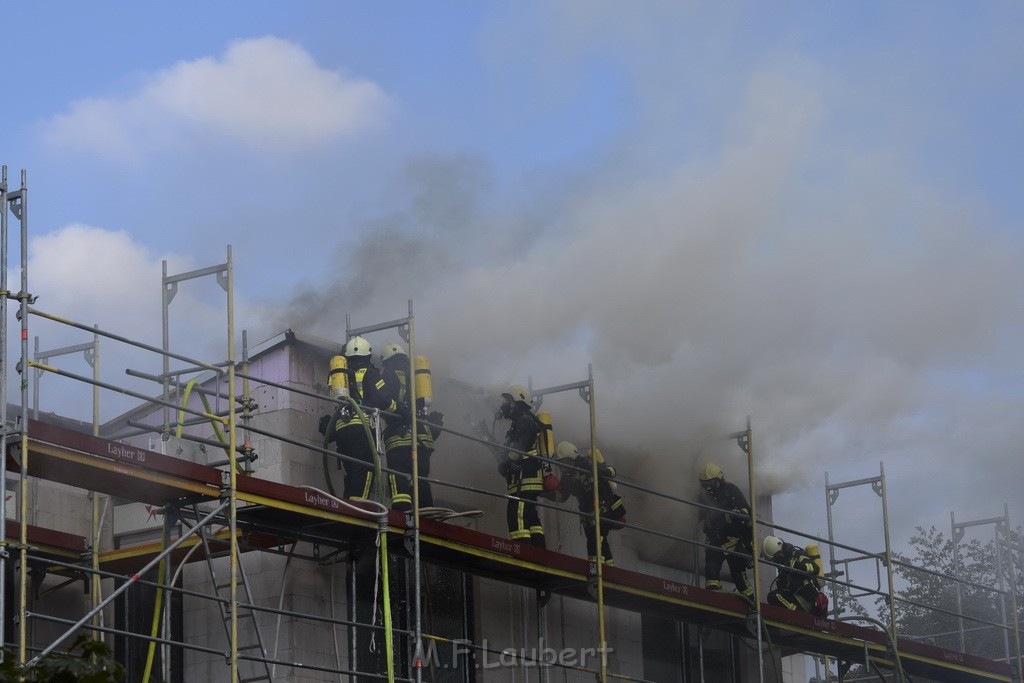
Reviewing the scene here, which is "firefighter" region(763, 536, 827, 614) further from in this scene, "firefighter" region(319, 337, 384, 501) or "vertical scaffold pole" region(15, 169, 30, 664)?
"vertical scaffold pole" region(15, 169, 30, 664)

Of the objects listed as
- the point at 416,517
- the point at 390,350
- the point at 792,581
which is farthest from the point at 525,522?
the point at 792,581

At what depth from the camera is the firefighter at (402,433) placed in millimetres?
16469

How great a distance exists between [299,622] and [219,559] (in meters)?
1.28

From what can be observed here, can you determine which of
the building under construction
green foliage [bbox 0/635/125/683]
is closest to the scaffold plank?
the building under construction

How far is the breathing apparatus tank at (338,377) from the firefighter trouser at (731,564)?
22.5 feet

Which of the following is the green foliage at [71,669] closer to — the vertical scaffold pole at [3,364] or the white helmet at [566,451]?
the vertical scaffold pole at [3,364]

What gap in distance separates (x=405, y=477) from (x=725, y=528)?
6.61m

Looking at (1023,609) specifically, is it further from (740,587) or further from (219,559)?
(219,559)

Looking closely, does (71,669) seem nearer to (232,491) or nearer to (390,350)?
(232,491)

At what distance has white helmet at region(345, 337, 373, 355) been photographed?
1684 centimetres

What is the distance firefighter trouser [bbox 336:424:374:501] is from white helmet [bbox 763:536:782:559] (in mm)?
8005

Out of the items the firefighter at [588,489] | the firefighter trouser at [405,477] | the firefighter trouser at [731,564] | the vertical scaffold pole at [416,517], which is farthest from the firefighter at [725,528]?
the vertical scaffold pole at [416,517]

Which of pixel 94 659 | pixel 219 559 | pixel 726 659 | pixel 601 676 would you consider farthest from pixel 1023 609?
pixel 94 659

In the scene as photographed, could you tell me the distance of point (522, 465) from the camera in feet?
60.8
